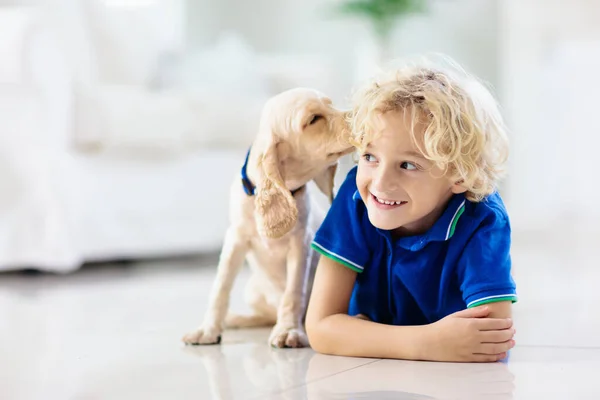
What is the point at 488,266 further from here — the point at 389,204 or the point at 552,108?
the point at 552,108

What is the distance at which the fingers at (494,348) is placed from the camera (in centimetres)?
142

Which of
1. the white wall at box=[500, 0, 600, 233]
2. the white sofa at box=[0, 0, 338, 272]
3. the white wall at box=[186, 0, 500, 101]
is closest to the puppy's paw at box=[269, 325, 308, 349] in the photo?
the white sofa at box=[0, 0, 338, 272]

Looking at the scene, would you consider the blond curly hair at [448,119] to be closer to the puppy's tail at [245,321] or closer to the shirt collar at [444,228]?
the shirt collar at [444,228]

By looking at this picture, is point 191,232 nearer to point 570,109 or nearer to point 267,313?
point 267,313

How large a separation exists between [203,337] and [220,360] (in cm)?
18

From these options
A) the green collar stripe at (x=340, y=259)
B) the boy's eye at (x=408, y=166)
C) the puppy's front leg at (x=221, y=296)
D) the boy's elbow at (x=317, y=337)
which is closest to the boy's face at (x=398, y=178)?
the boy's eye at (x=408, y=166)

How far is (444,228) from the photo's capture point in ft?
4.83

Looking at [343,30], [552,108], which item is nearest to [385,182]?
[552,108]

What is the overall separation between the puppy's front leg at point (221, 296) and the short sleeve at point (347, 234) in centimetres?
20

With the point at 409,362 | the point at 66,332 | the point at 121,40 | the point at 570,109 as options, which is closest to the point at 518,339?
the point at 409,362

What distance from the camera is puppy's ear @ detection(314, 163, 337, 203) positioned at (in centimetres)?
175

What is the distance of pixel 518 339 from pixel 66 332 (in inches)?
37.9

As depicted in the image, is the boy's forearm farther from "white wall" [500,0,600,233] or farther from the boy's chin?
"white wall" [500,0,600,233]

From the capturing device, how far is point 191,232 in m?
3.53
